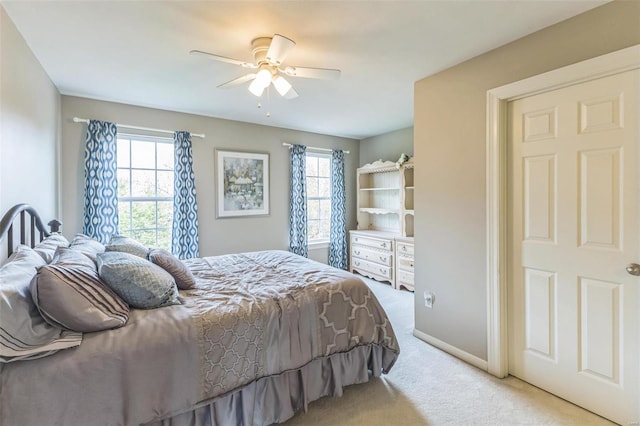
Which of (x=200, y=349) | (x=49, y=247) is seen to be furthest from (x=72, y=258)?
(x=200, y=349)

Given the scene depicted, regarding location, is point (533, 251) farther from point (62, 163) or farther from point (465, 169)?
point (62, 163)

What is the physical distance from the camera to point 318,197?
525 cm

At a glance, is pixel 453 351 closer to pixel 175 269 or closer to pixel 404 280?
pixel 404 280

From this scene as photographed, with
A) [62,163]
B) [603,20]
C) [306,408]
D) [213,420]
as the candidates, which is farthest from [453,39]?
[62,163]

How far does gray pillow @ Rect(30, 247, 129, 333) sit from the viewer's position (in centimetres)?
127

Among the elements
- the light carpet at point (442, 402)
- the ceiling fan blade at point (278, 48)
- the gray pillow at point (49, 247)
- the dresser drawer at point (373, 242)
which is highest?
the ceiling fan blade at point (278, 48)

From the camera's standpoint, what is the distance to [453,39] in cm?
211

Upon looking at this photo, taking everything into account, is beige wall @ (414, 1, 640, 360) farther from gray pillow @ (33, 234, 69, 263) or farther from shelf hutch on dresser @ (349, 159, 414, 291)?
gray pillow @ (33, 234, 69, 263)

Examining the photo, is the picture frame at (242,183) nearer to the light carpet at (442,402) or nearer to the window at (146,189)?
the window at (146,189)

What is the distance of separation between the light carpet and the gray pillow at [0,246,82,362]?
4.29ft

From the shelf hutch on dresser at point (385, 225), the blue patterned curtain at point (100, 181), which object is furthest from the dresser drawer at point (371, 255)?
the blue patterned curtain at point (100, 181)

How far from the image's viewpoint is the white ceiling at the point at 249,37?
5.75ft

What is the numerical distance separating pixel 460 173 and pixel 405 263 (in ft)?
6.62

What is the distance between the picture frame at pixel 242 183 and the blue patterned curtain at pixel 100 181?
118cm
